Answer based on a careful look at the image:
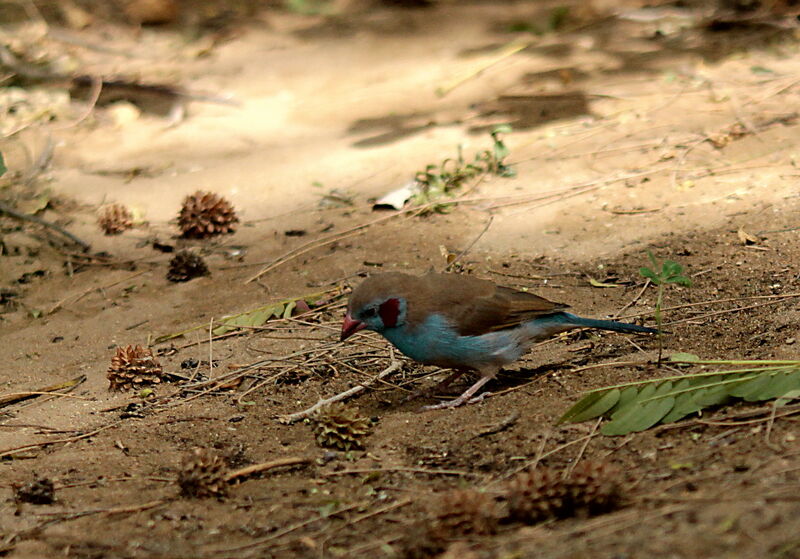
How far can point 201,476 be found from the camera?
3.31 metres

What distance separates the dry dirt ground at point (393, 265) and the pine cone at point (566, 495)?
51 millimetres

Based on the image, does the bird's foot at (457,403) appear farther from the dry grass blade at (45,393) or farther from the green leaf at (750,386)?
the dry grass blade at (45,393)

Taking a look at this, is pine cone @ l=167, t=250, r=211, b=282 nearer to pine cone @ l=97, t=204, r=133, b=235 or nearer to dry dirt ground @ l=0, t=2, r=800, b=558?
dry dirt ground @ l=0, t=2, r=800, b=558

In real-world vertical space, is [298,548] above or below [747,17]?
below

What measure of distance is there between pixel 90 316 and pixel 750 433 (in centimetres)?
383

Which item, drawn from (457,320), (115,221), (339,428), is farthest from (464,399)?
(115,221)

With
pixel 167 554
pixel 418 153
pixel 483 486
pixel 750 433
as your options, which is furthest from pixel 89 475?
pixel 418 153

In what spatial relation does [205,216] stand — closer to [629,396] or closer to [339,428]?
[339,428]

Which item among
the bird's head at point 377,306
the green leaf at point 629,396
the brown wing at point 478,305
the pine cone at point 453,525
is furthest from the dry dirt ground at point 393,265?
the bird's head at point 377,306

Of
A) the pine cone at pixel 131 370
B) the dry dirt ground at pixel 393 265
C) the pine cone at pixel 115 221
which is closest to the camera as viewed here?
the dry dirt ground at pixel 393 265

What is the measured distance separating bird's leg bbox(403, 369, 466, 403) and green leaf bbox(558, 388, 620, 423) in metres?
Answer: 0.89

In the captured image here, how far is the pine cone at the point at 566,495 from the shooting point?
2758 millimetres

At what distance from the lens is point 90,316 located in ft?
18.0

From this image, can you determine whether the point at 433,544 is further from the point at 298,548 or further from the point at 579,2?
the point at 579,2
